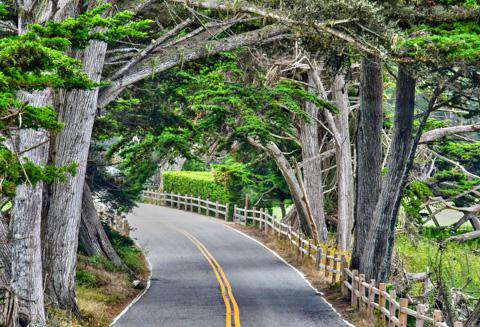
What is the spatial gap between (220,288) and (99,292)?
414cm

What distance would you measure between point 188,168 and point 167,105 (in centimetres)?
4166

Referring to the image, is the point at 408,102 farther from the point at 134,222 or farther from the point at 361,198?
the point at 134,222

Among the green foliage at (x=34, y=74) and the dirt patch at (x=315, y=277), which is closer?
the green foliage at (x=34, y=74)

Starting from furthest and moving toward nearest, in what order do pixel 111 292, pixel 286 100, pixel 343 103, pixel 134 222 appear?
pixel 134 222 → pixel 343 103 → pixel 286 100 → pixel 111 292

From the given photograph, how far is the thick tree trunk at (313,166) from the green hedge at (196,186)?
606 inches

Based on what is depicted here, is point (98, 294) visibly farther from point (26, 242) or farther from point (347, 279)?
point (347, 279)

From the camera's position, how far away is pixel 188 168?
63281 mm

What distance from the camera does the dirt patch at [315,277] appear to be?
17.2 meters

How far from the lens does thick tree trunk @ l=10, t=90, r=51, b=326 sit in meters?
12.8

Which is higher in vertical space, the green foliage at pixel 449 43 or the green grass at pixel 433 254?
the green foliage at pixel 449 43

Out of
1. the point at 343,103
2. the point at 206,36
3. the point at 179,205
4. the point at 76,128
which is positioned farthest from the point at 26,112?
the point at 179,205

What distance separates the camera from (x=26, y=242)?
12852mm

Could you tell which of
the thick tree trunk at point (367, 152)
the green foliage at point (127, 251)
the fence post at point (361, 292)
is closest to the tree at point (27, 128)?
the fence post at point (361, 292)

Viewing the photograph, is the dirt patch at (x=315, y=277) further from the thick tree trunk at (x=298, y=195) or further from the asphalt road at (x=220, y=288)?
the thick tree trunk at (x=298, y=195)
